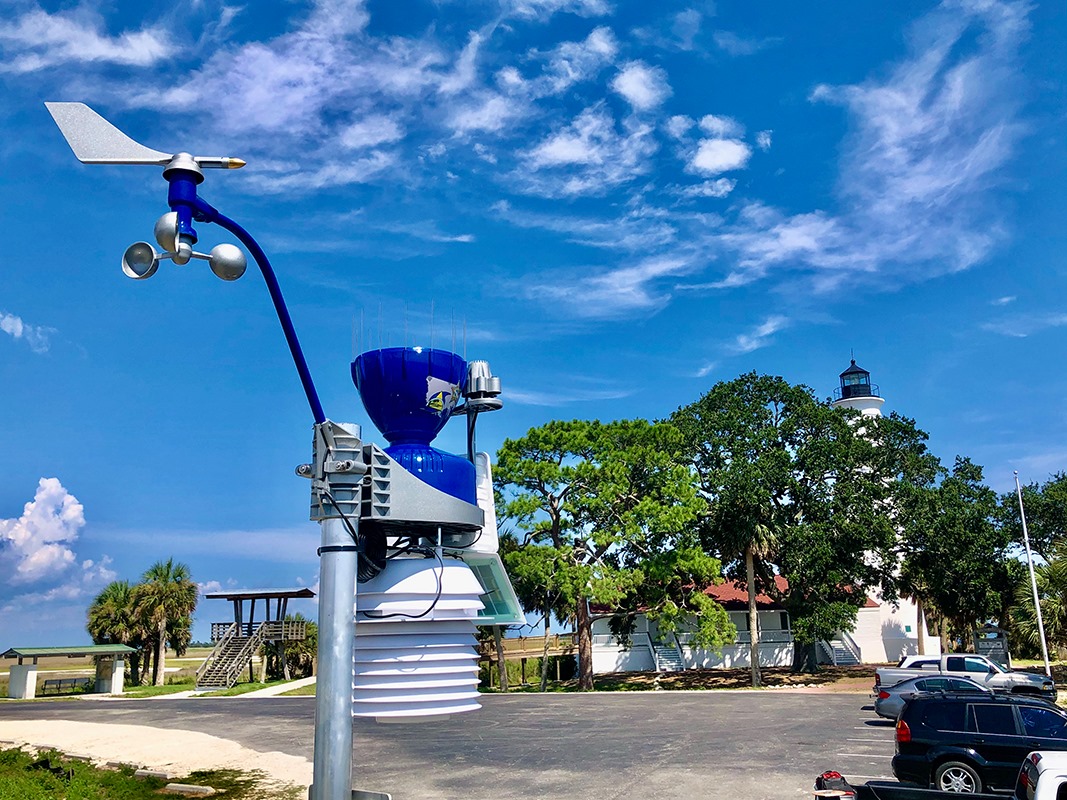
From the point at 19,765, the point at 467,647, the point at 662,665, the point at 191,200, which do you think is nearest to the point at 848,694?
the point at 662,665

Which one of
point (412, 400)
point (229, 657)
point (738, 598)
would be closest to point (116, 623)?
point (229, 657)

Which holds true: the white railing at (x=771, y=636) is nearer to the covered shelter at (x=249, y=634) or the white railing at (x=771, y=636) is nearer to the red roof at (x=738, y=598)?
the red roof at (x=738, y=598)

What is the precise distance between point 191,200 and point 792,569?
37.2 meters

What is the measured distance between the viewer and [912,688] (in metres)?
21.7

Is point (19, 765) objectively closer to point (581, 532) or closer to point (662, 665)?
point (581, 532)

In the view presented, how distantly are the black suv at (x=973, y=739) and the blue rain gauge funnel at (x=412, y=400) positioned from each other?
419 inches

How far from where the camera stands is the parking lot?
551 inches

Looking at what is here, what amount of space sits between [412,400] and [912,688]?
20.3 meters

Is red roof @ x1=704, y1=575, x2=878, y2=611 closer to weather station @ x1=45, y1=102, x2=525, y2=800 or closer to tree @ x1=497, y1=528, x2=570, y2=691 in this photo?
tree @ x1=497, y1=528, x2=570, y2=691

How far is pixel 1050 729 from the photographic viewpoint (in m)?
12.9

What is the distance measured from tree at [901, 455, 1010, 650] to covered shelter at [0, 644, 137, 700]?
38204 mm

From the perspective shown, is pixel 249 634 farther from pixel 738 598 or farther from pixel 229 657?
pixel 738 598

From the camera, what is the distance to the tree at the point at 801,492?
3834 cm

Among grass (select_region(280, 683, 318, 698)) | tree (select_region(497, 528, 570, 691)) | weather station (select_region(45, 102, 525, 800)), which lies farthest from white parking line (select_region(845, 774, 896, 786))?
grass (select_region(280, 683, 318, 698))
